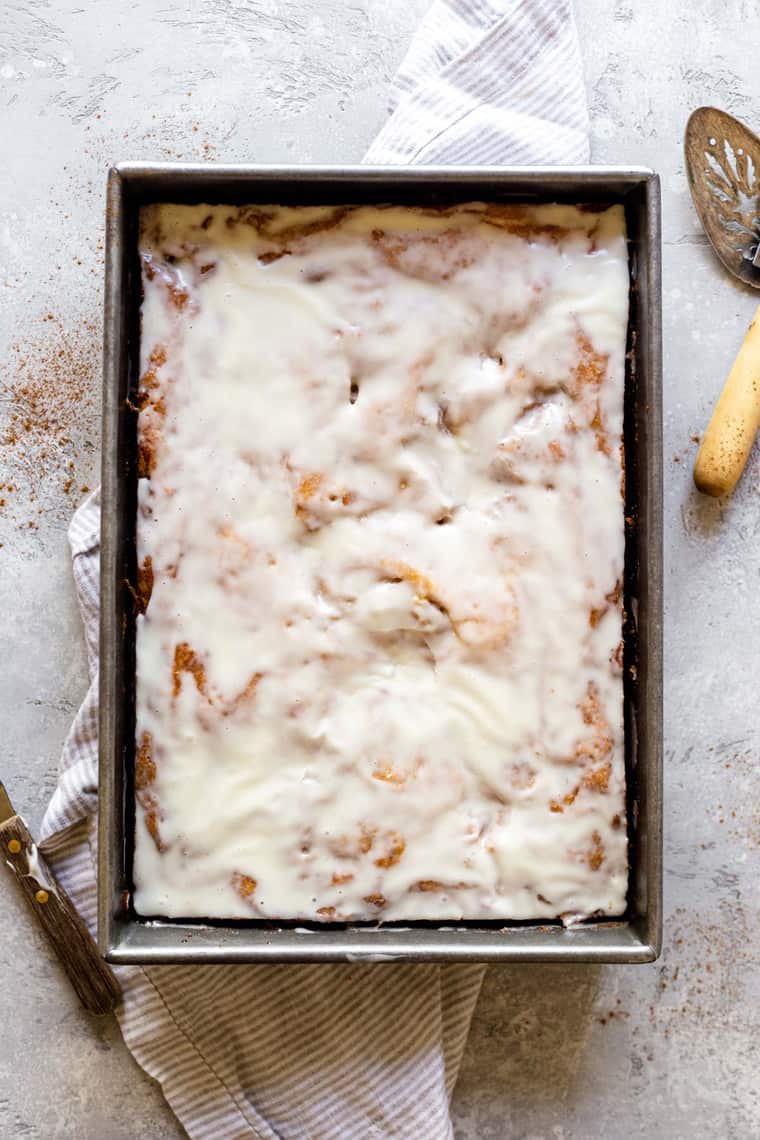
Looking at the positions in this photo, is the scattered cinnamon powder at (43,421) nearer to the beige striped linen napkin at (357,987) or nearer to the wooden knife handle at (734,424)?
the beige striped linen napkin at (357,987)

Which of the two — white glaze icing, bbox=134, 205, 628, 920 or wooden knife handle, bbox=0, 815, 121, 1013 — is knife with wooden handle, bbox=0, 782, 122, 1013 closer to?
wooden knife handle, bbox=0, 815, 121, 1013

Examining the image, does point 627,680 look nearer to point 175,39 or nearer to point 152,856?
point 152,856

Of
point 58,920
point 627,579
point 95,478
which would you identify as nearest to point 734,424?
point 627,579

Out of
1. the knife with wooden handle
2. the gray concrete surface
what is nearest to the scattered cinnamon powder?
the gray concrete surface

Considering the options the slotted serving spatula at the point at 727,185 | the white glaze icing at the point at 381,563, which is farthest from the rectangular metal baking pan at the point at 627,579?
the slotted serving spatula at the point at 727,185

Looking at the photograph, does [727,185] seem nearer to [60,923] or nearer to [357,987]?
[357,987]

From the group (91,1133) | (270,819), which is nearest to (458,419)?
(270,819)
